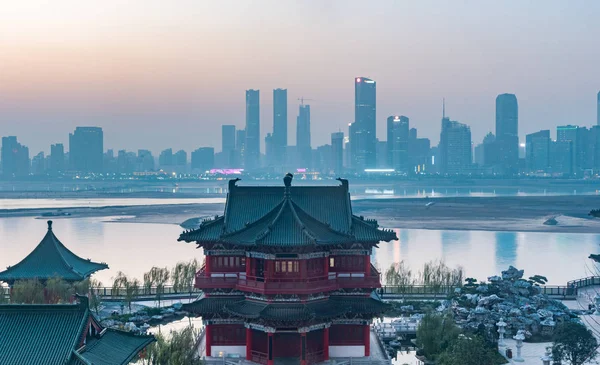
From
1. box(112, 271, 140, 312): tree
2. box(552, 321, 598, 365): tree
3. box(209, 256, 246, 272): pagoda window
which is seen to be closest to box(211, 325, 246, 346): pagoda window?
box(209, 256, 246, 272): pagoda window

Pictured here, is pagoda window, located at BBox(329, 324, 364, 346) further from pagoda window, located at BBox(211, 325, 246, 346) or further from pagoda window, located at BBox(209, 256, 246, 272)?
pagoda window, located at BBox(209, 256, 246, 272)

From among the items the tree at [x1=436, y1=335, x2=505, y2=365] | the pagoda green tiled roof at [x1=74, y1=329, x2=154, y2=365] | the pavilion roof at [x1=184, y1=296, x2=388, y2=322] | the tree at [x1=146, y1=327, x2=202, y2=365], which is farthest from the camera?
the pavilion roof at [x1=184, y1=296, x2=388, y2=322]

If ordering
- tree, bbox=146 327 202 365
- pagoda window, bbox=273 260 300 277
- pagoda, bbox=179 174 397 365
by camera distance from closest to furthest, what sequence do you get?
tree, bbox=146 327 202 365 < pagoda, bbox=179 174 397 365 < pagoda window, bbox=273 260 300 277

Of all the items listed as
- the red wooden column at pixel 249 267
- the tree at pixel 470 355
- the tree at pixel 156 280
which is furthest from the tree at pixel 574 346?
the tree at pixel 156 280

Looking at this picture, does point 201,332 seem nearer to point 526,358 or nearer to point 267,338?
point 267,338

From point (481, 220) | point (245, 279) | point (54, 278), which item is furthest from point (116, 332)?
point (481, 220)

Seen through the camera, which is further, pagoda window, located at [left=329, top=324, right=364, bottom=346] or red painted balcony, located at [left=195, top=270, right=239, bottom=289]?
pagoda window, located at [left=329, top=324, right=364, bottom=346]

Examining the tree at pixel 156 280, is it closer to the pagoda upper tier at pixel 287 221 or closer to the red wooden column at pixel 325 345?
the pagoda upper tier at pixel 287 221
